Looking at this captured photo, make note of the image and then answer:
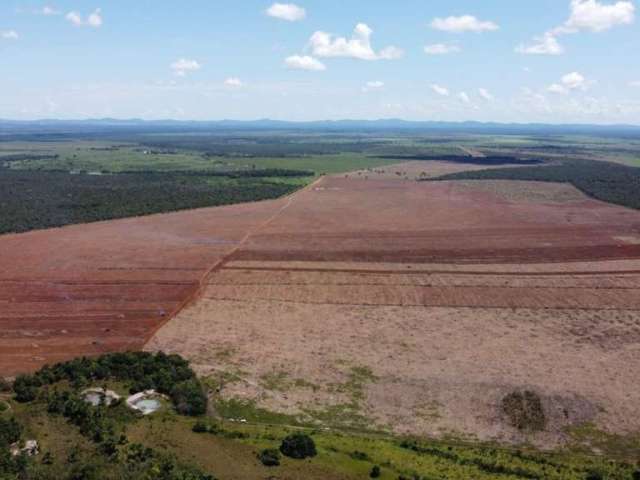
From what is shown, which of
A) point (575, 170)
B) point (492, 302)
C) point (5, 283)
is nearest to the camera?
point (492, 302)

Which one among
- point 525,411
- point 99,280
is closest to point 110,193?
point 99,280

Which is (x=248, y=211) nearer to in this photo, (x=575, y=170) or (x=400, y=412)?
(x=400, y=412)

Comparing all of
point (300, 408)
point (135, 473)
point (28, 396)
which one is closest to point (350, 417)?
point (300, 408)

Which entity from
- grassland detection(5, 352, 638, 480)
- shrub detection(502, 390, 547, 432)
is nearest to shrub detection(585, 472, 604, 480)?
grassland detection(5, 352, 638, 480)

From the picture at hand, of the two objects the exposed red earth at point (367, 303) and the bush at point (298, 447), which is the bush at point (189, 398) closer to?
the exposed red earth at point (367, 303)

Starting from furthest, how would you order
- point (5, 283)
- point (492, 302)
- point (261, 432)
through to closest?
1. point (5, 283)
2. point (492, 302)
3. point (261, 432)

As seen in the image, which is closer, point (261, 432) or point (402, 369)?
point (261, 432)
